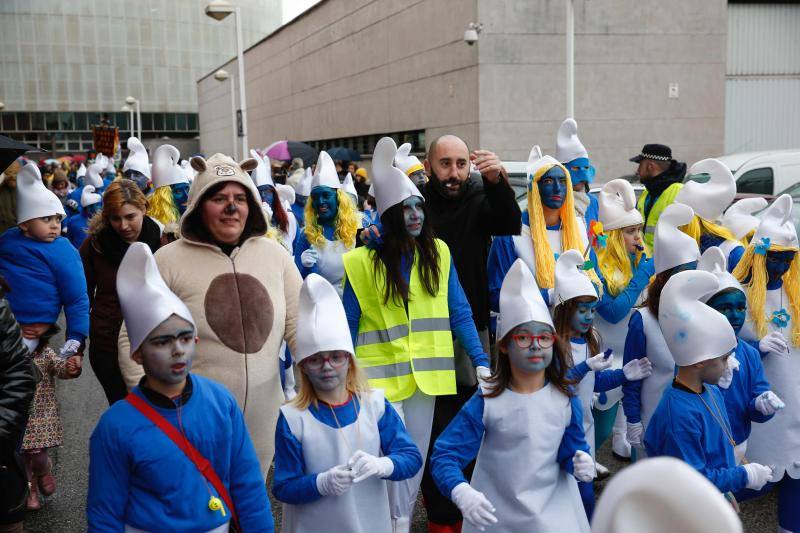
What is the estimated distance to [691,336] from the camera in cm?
367

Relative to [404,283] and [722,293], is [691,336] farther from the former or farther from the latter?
[404,283]

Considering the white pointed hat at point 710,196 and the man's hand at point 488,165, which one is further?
the white pointed hat at point 710,196

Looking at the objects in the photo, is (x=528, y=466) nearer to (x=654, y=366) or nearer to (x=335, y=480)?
(x=335, y=480)

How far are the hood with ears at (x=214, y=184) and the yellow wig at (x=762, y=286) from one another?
2619mm

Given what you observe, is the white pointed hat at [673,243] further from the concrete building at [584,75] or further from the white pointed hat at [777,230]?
the concrete building at [584,75]

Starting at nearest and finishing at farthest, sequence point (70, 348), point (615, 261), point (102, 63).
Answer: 1. point (70, 348)
2. point (615, 261)
3. point (102, 63)

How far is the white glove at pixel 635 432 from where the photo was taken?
4.81 m

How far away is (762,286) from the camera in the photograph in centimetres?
492

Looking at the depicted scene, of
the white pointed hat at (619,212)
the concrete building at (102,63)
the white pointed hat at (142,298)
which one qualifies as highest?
the concrete building at (102,63)

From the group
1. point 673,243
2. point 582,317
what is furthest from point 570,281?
point 673,243

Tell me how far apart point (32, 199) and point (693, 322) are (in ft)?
12.4

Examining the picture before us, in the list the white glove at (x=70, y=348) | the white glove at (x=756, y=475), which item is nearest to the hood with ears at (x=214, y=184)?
the white glove at (x=70, y=348)

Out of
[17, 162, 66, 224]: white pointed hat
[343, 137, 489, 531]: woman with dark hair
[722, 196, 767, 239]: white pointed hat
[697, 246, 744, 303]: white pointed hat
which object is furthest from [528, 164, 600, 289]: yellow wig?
[17, 162, 66, 224]: white pointed hat

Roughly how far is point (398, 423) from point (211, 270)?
1.10 meters
